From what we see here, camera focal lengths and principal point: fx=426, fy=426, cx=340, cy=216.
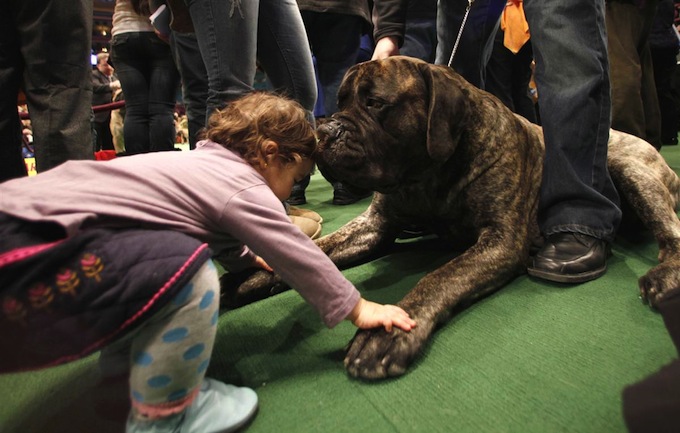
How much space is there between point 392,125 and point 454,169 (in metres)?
0.34

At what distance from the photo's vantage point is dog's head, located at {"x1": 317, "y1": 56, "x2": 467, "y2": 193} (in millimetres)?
1659

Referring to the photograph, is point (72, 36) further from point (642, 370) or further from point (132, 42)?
point (642, 370)

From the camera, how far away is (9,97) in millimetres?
1882

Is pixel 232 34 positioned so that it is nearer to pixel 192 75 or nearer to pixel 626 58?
pixel 192 75

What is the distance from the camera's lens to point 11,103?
75.3 inches

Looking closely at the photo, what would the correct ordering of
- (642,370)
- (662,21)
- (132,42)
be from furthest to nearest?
(662,21)
(132,42)
(642,370)

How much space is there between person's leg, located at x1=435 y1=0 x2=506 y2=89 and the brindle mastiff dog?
0.95 m

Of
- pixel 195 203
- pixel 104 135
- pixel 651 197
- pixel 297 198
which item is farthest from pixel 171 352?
pixel 104 135

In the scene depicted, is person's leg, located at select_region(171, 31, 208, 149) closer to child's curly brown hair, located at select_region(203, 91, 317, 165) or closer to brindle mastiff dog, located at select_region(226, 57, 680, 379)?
brindle mastiff dog, located at select_region(226, 57, 680, 379)

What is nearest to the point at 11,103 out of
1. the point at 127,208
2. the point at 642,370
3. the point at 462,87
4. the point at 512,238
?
the point at 127,208

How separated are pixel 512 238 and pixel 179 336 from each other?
52.6 inches

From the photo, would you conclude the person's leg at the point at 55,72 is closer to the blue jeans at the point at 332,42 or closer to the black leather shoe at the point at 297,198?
the blue jeans at the point at 332,42

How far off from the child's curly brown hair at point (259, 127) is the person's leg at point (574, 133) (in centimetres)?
108

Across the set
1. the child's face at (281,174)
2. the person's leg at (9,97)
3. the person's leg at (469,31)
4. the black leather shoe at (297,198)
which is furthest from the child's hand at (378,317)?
the black leather shoe at (297,198)
